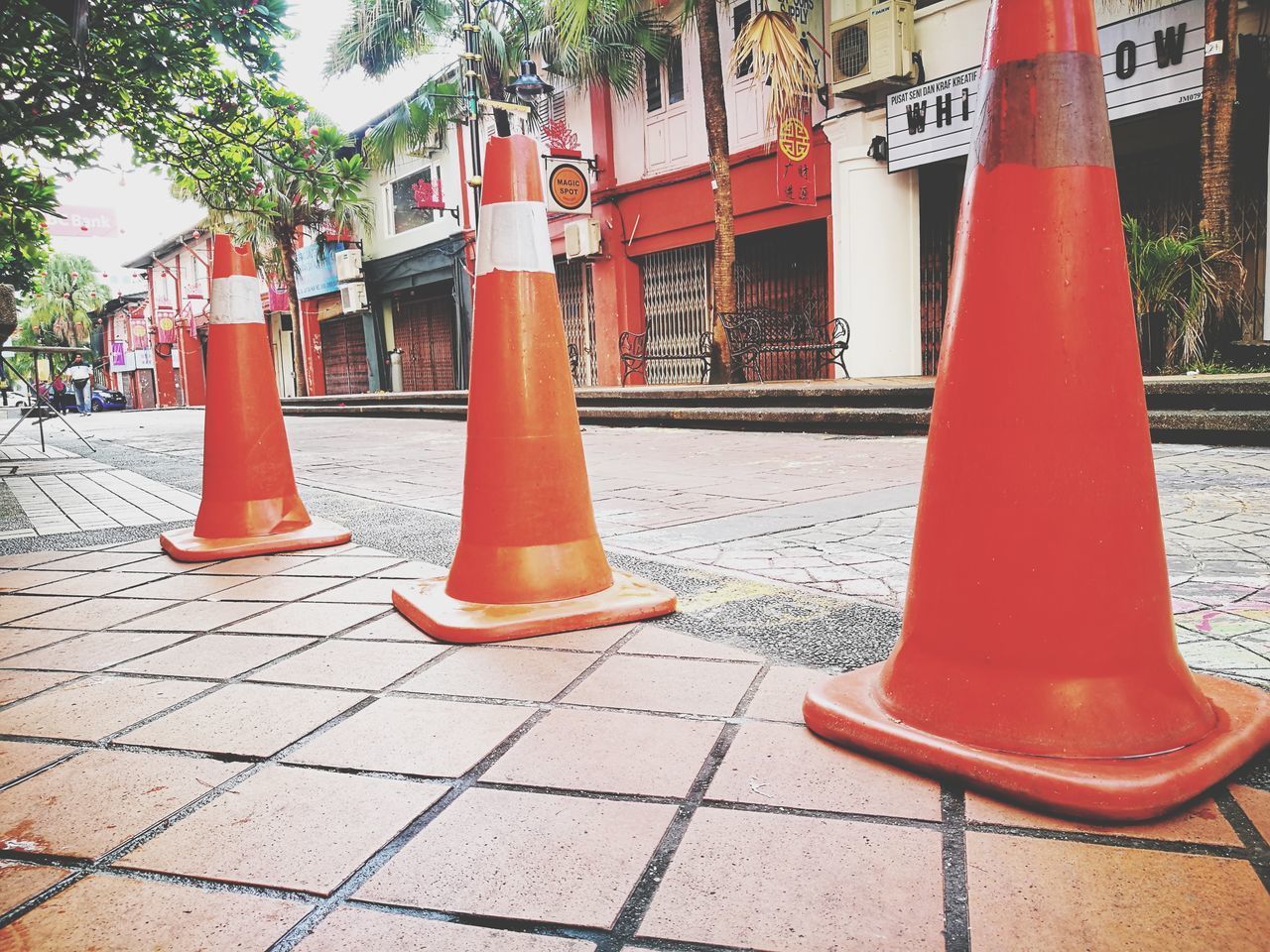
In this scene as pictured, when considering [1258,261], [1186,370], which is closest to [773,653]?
[1186,370]

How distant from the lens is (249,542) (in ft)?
10.7

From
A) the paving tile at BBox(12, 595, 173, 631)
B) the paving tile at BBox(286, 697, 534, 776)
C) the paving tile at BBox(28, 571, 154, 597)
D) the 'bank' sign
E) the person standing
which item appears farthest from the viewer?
the person standing

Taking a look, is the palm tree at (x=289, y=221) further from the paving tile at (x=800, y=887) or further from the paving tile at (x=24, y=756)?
the paving tile at (x=800, y=887)

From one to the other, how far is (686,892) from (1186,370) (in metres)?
7.59

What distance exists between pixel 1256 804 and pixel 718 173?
1040 cm

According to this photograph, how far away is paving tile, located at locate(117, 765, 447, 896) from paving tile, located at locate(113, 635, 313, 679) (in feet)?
2.10

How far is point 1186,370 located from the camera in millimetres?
6914

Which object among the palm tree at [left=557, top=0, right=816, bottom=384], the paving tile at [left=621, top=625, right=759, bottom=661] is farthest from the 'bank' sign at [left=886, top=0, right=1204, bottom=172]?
the paving tile at [left=621, top=625, right=759, bottom=661]

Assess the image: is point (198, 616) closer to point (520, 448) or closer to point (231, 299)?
point (520, 448)

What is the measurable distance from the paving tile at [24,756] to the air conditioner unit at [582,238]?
45.9 ft

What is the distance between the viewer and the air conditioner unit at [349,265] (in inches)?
858

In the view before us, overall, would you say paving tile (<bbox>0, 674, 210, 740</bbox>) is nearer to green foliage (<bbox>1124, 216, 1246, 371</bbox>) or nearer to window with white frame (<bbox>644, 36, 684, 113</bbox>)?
green foliage (<bbox>1124, 216, 1246, 371</bbox>)

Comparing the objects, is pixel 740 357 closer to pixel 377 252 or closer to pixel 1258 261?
pixel 1258 261

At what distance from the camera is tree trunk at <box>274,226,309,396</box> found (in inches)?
871
